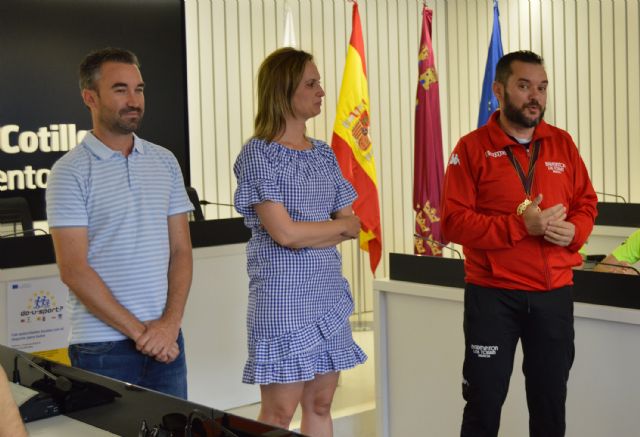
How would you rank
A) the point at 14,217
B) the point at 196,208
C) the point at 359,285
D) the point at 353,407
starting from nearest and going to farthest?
the point at 353,407 → the point at 14,217 → the point at 196,208 → the point at 359,285

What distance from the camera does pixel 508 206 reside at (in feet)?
9.00

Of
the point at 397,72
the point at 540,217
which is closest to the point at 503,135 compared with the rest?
the point at 540,217

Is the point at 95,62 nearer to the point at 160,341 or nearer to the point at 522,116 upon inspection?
the point at 160,341

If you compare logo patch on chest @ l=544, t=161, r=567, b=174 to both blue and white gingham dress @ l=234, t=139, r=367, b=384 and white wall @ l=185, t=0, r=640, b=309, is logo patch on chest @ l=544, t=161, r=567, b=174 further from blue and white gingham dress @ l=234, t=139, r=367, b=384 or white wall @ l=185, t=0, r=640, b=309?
A: white wall @ l=185, t=0, r=640, b=309

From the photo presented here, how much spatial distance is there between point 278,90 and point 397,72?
5834 mm

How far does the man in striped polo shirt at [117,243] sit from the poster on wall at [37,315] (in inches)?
73.3

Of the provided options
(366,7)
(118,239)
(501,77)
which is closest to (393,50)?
(366,7)

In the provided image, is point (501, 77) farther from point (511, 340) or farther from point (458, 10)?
point (458, 10)

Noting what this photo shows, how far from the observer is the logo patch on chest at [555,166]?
2746mm

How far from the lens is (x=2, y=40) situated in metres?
6.28

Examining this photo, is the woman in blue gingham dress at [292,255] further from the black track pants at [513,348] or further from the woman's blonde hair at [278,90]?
the black track pants at [513,348]

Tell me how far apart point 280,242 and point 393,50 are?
6027 mm

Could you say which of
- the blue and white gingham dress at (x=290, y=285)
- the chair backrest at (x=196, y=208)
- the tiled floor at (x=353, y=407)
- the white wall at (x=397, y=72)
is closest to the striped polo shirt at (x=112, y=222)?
the blue and white gingham dress at (x=290, y=285)

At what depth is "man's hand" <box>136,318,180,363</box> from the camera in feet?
7.44
